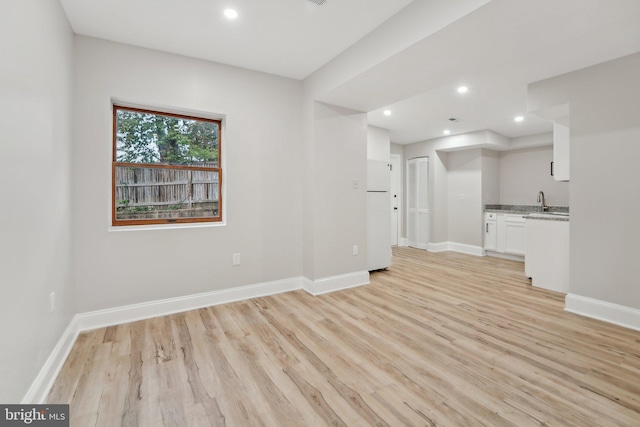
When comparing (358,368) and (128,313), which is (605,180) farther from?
(128,313)

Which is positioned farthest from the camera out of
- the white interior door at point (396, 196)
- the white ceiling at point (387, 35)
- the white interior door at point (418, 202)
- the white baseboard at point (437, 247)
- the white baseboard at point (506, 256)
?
the white interior door at point (396, 196)

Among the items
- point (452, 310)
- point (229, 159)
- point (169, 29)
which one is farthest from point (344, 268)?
point (169, 29)

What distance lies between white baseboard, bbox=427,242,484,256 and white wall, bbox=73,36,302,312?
3.95 metres

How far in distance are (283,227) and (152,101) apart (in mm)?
1917

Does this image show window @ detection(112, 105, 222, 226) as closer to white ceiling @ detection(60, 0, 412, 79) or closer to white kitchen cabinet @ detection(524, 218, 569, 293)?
white ceiling @ detection(60, 0, 412, 79)

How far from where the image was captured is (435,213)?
21.4 ft

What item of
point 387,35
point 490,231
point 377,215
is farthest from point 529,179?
point 387,35

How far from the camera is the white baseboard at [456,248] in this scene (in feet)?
20.2

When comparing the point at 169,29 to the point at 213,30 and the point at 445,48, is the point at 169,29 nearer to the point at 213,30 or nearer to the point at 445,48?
the point at 213,30

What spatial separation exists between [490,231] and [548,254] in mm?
2336

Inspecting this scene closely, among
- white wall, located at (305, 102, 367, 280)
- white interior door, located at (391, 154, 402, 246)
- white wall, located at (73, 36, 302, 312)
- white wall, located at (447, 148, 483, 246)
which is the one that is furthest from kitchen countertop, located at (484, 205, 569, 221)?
white wall, located at (73, 36, 302, 312)

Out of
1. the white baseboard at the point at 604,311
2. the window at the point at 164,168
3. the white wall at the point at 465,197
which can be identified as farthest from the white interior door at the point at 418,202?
the window at the point at 164,168

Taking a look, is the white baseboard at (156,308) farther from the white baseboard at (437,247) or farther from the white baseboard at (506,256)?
the white baseboard at (506,256)

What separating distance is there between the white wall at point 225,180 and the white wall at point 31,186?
290 mm
